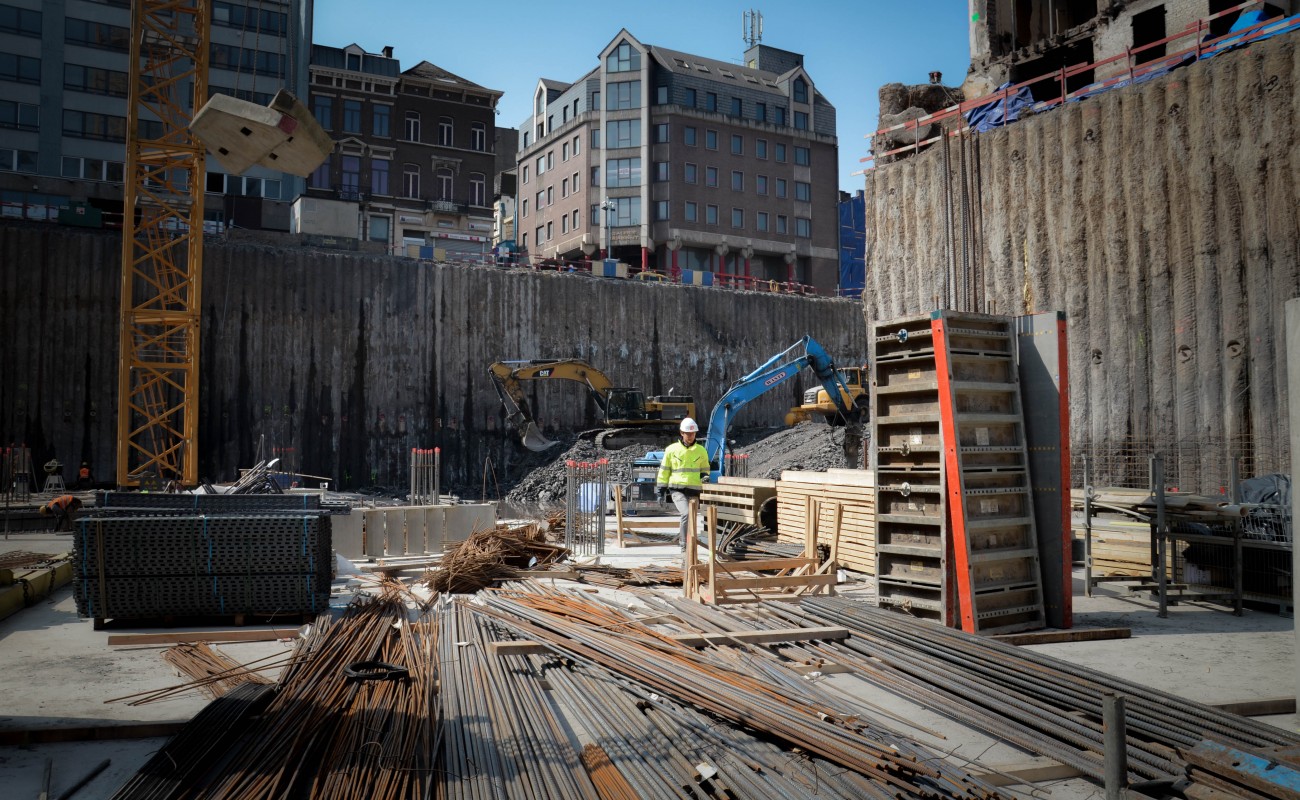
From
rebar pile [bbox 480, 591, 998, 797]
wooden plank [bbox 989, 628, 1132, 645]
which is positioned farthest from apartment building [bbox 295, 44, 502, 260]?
wooden plank [bbox 989, 628, 1132, 645]

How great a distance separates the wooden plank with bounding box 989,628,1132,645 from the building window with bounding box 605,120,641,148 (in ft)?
162

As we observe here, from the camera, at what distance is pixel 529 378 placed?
1187 inches

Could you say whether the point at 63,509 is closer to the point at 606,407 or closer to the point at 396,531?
the point at 396,531

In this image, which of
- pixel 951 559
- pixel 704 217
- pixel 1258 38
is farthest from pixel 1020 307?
pixel 704 217

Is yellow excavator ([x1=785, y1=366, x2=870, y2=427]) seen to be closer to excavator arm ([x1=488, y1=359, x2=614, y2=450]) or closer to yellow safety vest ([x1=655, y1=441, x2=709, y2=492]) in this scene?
excavator arm ([x1=488, y1=359, x2=614, y2=450])

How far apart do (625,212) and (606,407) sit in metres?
27.3

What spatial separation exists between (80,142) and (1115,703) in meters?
51.8

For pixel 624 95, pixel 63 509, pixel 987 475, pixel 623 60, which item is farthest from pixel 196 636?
pixel 623 60

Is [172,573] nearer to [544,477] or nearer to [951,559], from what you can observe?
[951,559]

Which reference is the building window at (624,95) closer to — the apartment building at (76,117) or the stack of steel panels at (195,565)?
the apartment building at (76,117)

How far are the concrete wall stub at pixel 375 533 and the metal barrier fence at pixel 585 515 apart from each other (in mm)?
2862

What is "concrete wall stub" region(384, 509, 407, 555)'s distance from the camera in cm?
1444

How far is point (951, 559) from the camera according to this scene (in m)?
8.05

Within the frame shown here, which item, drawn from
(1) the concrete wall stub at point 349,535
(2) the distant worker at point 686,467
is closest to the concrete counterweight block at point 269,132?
(1) the concrete wall stub at point 349,535
